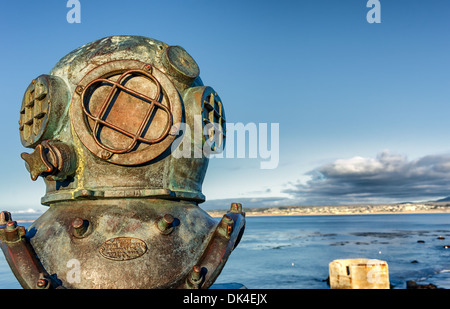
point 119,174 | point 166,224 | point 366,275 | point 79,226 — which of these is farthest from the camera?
point 366,275

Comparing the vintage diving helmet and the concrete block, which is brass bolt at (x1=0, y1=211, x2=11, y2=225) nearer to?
the vintage diving helmet

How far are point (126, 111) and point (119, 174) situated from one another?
671mm

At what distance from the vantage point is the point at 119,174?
448cm

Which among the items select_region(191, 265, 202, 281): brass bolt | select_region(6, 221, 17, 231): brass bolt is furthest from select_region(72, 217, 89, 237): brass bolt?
select_region(191, 265, 202, 281): brass bolt

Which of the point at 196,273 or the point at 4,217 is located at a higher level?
the point at 4,217

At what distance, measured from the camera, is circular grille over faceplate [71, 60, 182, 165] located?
4.38m

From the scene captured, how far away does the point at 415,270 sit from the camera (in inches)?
1188

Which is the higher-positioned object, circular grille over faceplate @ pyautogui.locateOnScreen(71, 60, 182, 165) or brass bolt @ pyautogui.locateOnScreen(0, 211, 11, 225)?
circular grille over faceplate @ pyautogui.locateOnScreen(71, 60, 182, 165)

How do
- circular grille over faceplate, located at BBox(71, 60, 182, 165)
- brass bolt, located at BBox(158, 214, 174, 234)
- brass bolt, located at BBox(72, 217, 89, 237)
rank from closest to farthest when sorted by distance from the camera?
brass bolt, located at BBox(72, 217, 89, 237), brass bolt, located at BBox(158, 214, 174, 234), circular grille over faceplate, located at BBox(71, 60, 182, 165)

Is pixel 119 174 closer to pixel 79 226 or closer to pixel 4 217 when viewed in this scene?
pixel 79 226

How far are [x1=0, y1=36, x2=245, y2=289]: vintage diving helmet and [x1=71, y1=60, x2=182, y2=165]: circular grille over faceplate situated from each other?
11 mm

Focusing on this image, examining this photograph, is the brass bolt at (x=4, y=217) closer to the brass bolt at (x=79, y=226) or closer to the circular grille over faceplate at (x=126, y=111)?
the brass bolt at (x=79, y=226)

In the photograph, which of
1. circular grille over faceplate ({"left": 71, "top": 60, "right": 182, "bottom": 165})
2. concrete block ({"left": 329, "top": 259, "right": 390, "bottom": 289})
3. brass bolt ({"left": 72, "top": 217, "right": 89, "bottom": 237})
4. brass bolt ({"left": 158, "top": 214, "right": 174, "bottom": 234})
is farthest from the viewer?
concrete block ({"left": 329, "top": 259, "right": 390, "bottom": 289})

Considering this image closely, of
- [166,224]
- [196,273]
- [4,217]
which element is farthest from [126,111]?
[196,273]
